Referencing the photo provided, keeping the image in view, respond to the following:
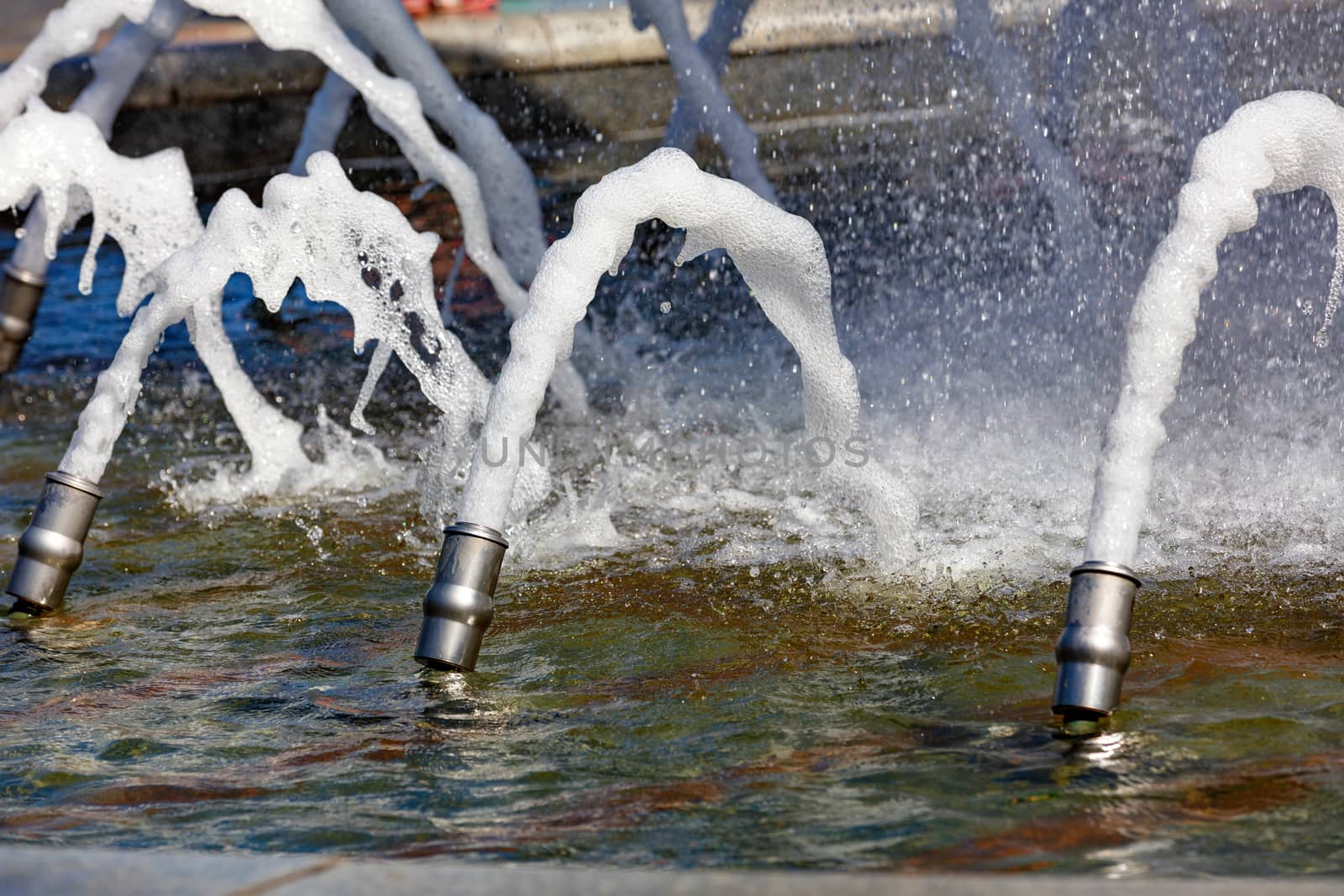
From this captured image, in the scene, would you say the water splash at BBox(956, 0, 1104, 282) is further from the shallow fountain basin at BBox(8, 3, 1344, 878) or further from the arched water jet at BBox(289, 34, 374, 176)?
the arched water jet at BBox(289, 34, 374, 176)

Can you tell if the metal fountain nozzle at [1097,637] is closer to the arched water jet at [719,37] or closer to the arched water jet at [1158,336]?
the arched water jet at [1158,336]

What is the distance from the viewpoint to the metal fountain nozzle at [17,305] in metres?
6.35

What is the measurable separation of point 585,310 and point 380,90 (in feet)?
7.06

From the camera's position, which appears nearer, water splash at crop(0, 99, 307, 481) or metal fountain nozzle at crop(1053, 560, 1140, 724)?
metal fountain nozzle at crop(1053, 560, 1140, 724)

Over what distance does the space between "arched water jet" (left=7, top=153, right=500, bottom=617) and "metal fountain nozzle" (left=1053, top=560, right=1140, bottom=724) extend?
215 centimetres

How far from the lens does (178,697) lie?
3744 millimetres

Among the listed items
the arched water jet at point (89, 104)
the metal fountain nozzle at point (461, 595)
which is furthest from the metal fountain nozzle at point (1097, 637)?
the arched water jet at point (89, 104)

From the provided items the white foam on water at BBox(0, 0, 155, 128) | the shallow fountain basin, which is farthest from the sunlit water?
the white foam on water at BBox(0, 0, 155, 128)

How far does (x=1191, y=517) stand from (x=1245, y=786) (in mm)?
1766

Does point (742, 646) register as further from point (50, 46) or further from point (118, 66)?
point (118, 66)

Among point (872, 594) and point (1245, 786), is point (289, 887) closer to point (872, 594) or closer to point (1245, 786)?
point (1245, 786)

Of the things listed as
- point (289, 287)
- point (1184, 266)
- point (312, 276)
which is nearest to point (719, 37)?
point (312, 276)

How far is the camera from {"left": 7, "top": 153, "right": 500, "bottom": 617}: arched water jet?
4180 mm

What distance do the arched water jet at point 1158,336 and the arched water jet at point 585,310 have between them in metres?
0.82
